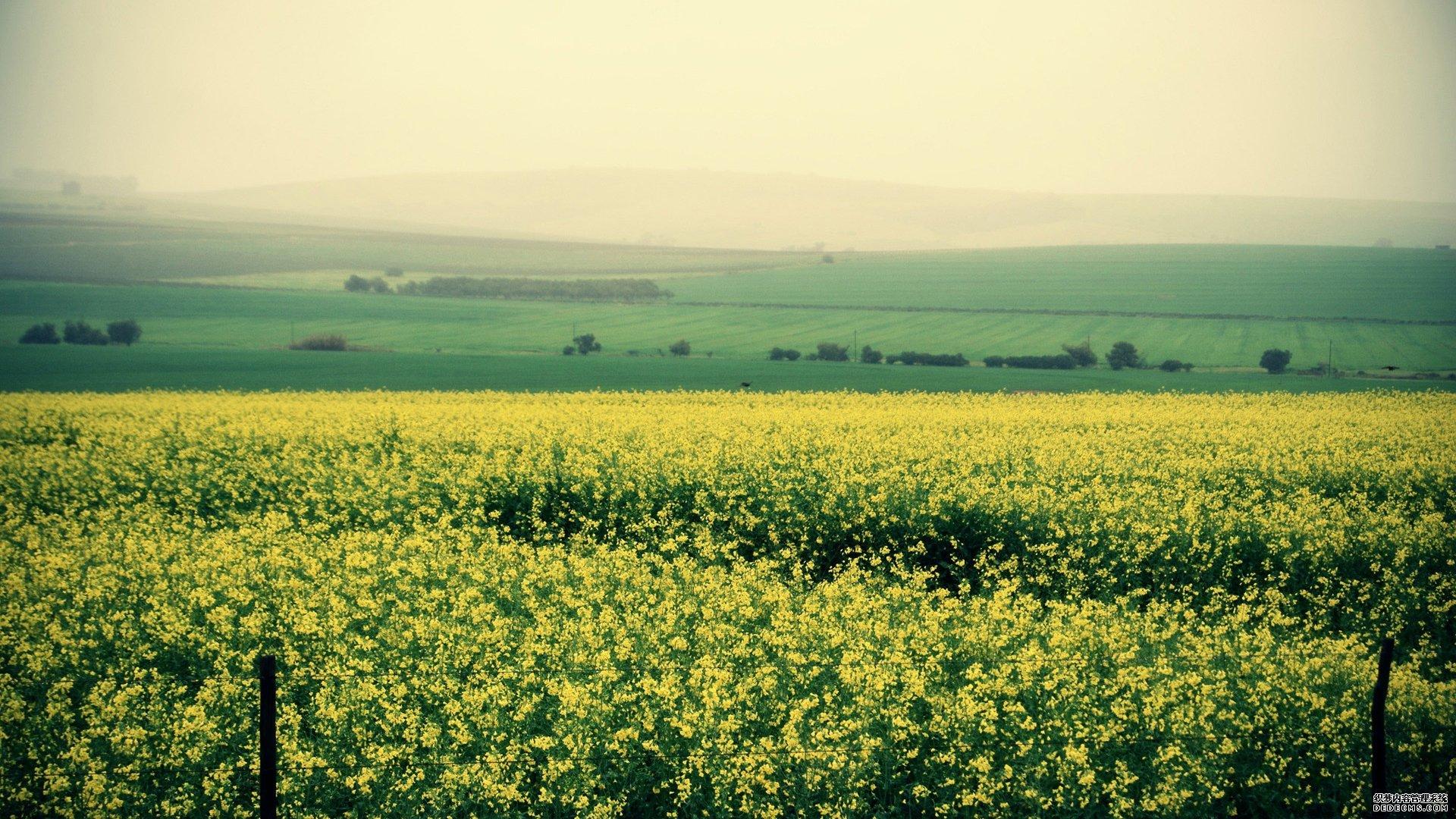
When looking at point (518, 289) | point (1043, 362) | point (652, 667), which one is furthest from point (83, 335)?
point (652, 667)

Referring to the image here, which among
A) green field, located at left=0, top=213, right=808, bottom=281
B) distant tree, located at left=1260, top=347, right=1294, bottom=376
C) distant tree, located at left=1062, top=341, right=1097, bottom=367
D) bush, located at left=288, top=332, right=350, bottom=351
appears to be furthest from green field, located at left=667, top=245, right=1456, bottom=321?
bush, located at left=288, top=332, right=350, bottom=351

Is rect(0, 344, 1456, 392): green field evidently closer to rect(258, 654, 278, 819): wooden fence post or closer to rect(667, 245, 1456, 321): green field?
rect(258, 654, 278, 819): wooden fence post

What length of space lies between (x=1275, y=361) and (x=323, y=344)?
56.2 meters

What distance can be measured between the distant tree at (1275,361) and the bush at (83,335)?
68.4 meters

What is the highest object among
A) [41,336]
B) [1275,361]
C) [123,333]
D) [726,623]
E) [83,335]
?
[1275,361]

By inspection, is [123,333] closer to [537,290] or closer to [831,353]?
[537,290]

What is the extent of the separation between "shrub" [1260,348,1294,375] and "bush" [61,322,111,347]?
68.4 metres

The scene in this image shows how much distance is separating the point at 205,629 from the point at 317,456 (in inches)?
345

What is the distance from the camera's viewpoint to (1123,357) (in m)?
57.2

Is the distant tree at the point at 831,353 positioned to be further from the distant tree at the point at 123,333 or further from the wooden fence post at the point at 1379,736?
the wooden fence post at the point at 1379,736

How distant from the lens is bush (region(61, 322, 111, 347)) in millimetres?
62281

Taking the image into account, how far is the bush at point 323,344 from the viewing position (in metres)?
62.9

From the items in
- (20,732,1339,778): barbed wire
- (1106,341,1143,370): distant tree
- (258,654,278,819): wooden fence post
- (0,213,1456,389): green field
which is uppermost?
(0,213,1456,389): green field

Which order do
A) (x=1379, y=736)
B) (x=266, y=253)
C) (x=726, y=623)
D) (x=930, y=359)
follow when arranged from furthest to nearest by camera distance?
(x=266, y=253), (x=930, y=359), (x=726, y=623), (x=1379, y=736)
